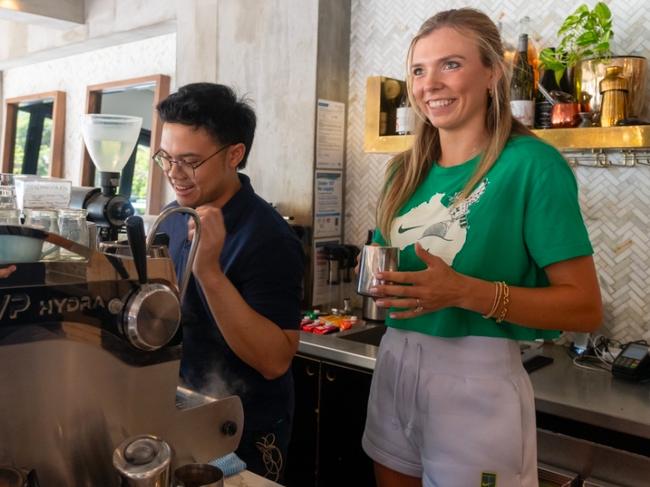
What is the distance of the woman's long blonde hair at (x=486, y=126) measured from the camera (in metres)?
1.41

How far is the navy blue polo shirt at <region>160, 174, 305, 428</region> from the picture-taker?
1.49 metres

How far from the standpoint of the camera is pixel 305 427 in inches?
95.1

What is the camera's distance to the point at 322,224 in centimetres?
301

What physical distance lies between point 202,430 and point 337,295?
2073mm

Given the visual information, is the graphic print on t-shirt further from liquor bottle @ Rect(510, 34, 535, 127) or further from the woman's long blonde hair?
liquor bottle @ Rect(510, 34, 535, 127)

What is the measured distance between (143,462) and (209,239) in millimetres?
604

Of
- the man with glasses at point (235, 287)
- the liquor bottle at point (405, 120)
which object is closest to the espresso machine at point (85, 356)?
the man with glasses at point (235, 287)

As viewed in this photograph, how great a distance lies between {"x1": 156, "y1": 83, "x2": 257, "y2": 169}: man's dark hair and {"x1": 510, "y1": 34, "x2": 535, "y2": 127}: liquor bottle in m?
1.03

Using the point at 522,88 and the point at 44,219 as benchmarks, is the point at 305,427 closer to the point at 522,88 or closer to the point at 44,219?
the point at 522,88

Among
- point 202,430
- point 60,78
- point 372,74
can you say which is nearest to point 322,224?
point 372,74

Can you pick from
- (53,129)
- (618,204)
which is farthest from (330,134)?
(53,129)

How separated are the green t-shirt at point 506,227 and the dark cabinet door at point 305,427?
3.25 feet

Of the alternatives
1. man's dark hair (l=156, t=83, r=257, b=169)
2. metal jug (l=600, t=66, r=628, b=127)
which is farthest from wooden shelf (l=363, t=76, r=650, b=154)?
man's dark hair (l=156, t=83, r=257, b=169)

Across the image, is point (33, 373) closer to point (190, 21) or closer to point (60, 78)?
A: point (190, 21)
